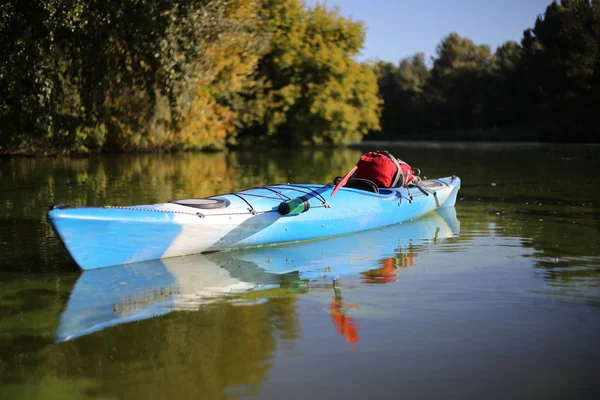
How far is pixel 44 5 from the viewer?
15508 millimetres

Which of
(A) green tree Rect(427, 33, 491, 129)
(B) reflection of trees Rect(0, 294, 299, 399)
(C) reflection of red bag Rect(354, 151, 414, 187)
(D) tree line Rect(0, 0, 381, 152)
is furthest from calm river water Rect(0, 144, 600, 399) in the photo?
(A) green tree Rect(427, 33, 491, 129)

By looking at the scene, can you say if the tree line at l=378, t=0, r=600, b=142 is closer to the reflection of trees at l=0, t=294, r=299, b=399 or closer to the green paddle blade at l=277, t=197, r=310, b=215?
the green paddle blade at l=277, t=197, r=310, b=215

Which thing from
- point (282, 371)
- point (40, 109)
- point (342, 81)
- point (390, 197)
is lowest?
point (282, 371)

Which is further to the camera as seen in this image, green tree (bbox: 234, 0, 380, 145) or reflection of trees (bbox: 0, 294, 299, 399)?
green tree (bbox: 234, 0, 380, 145)

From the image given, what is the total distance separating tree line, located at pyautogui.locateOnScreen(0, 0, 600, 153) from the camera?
16.4 metres

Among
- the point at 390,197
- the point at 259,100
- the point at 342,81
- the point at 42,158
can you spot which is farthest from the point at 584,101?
the point at 390,197

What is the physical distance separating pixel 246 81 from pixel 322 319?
23021 millimetres

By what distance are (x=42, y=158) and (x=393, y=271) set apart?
17.3 m

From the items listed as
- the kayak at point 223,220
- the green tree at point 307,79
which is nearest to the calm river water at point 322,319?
the kayak at point 223,220

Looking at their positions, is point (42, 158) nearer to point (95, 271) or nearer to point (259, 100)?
point (259, 100)

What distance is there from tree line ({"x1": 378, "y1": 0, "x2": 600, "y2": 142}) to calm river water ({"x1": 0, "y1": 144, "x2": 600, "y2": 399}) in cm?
2707

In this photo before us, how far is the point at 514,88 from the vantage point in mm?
46844

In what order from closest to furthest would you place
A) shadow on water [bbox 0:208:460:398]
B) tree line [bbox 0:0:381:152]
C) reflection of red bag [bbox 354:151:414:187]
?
shadow on water [bbox 0:208:460:398]
reflection of red bag [bbox 354:151:414:187]
tree line [bbox 0:0:381:152]

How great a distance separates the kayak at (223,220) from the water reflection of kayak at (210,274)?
116 millimetres
